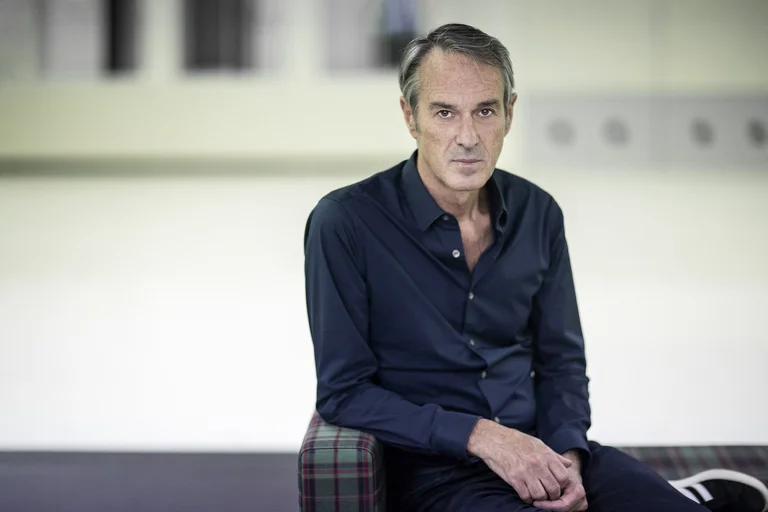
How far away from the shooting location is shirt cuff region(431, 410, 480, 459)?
160 centimetres

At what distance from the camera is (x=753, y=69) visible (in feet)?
10.6

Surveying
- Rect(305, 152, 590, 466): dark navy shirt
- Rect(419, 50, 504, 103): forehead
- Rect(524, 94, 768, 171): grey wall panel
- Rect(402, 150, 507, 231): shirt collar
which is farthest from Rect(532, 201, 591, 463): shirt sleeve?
Rect(524, 94, 768, 171): grey wall panel

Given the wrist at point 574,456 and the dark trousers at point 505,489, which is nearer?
the dark trousers at point 505,489

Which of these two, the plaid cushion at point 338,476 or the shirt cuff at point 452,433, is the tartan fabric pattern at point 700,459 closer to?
the shirt cuff at point 452,433

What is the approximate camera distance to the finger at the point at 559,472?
5.16 ft

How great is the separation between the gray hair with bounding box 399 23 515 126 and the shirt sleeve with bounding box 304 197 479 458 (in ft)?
0.98

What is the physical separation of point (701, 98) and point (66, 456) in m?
2.68

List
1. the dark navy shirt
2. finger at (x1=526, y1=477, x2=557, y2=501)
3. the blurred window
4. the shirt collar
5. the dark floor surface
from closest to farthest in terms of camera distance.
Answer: finger at (x1=526, y1=477, x2=557, y2=501) → the dark navy shirt → the shirt collar → the dark floor surface → the blurred window

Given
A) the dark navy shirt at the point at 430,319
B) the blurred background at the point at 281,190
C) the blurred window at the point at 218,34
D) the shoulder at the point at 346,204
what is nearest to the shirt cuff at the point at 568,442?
the dark navy shirt at the point at 430,319

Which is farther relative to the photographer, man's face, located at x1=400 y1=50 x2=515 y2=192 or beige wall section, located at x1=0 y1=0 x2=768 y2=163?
beige wall section, located at x1=0 y1=0 x2=768 y2=163

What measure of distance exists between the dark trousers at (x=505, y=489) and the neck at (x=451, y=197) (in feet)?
1.70

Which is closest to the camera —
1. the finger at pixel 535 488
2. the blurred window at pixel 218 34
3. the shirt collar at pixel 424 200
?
the finger at pixel 535 488

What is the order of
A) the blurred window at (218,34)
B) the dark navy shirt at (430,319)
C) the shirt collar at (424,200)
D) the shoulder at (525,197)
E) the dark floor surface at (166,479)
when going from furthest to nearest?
the blurred window at (218,34), the dark floor surface at (166,479), the shoulder at (525,197), the shirt collar at (424,200), the dark navy shirt at (430,319)

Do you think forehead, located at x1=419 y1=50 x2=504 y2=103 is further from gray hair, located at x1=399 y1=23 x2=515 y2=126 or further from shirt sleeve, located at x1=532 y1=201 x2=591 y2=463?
shirt sleeve, located at x1=532 y1=201 x2=591 y2=463
